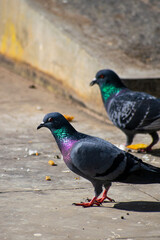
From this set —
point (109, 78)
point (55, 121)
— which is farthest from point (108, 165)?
point (109, 78)

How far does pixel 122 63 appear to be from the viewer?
8.94 metres

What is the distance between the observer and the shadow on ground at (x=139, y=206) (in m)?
4.98

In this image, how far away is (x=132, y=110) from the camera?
687 cm

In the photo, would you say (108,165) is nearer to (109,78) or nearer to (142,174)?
(142,174)

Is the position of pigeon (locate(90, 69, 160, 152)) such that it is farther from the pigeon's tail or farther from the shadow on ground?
the pigeon's tail

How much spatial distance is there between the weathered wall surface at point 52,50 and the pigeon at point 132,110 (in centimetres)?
132

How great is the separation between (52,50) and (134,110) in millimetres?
3416

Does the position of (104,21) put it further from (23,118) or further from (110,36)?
(23,118)

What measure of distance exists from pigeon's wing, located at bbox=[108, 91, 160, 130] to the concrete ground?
16.0 inches

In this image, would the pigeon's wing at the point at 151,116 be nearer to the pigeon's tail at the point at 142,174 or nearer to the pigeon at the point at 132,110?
the pigeon at the point at 132,110

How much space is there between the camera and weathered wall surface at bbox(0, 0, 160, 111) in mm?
8906

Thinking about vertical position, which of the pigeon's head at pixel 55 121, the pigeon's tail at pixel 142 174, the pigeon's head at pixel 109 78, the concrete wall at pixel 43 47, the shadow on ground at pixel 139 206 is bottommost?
the concrete wall at pixel 43 47

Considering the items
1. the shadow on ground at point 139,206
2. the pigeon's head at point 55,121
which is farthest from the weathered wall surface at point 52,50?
the shadow on ground at point 139,206

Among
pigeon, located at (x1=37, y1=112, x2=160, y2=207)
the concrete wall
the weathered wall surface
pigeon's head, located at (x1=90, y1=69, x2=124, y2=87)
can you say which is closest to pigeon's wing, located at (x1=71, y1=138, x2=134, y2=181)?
pigeon, located at (x1=37, y1=112, x2=160, y2=207)
